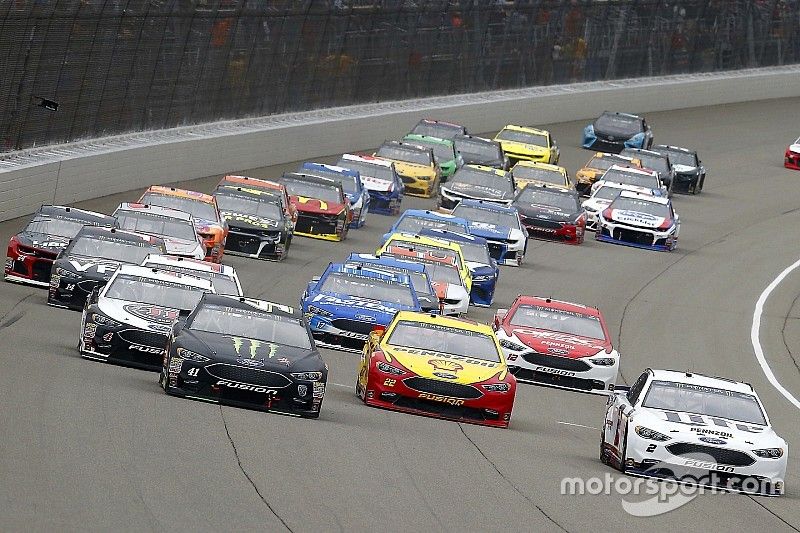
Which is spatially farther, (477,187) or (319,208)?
(477,187)

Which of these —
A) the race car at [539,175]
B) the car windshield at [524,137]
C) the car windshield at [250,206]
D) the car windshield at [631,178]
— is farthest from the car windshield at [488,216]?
the car windshield at [524,137]

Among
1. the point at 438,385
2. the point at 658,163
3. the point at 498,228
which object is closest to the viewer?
the point at 438,385

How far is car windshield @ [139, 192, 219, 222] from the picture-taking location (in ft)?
111

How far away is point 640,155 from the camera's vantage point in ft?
174

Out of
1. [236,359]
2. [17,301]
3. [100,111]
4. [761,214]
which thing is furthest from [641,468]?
[761,214]

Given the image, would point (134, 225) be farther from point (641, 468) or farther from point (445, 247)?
point (641, 468)

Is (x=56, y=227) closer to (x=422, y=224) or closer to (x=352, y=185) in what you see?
(x=422, y=224)

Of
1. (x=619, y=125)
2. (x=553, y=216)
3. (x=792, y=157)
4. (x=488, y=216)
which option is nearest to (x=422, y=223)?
(x=488, y=216)

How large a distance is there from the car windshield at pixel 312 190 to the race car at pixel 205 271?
1374cm

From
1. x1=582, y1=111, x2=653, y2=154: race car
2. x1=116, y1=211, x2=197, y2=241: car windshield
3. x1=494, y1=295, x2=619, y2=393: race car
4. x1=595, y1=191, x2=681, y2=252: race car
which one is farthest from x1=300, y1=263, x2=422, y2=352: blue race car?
x1=582, y1=111, x2=653, y2=154: race car

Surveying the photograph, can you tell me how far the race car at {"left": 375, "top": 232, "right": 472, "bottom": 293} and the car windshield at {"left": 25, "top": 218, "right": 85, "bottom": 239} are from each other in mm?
5441

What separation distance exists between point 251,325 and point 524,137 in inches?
1385

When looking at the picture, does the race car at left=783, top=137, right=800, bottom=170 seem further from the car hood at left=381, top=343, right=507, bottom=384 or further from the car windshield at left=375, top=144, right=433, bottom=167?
the car hood at left=381, top=343, right=507, bottom=384

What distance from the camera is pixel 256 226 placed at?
116 feet
